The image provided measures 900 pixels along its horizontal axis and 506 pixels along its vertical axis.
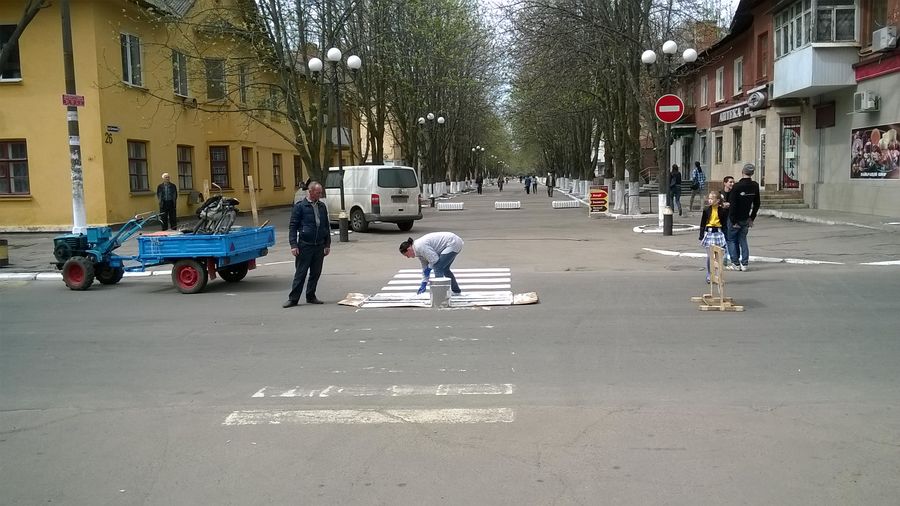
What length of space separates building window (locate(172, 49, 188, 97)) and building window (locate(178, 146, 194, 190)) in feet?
7.35

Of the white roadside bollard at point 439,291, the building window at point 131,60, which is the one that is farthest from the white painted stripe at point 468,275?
the building window at point 131,60

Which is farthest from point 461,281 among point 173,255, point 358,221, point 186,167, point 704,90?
point 704,90

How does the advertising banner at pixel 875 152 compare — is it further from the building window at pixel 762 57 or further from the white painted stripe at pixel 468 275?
the white painted stripe at pixel 468 275

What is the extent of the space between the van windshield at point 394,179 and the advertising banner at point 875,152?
13.4 m

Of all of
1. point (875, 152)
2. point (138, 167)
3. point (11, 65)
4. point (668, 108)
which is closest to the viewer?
point (668, 108)

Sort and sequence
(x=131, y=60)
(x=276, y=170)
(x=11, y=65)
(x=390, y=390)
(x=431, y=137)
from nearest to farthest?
(x=390, y=390) < (x=11, y=65) < (x=131, y=60) < (x=276, y=170) < (x=431, y=137)

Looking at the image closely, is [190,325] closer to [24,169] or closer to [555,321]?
[555,321]

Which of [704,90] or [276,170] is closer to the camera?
[704,90]

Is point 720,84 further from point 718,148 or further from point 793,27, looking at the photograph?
point 793,27

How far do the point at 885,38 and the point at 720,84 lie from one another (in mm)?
16206

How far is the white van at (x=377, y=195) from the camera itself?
2253 centimetres

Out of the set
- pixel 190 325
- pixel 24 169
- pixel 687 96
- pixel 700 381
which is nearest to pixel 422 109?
pixel 687 96

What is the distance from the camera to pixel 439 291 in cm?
1008

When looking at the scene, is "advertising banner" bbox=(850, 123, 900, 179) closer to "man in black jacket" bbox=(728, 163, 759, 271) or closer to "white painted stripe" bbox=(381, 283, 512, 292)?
"man in black jacket" bbox=(728, 163, 759, 271)
